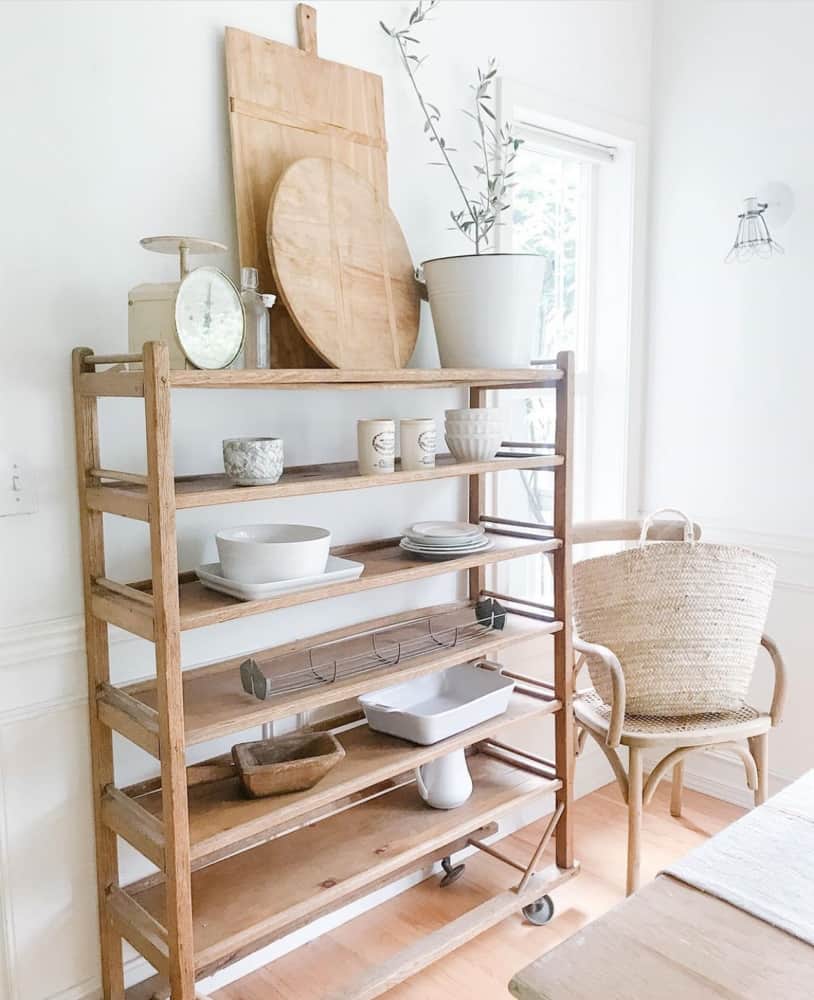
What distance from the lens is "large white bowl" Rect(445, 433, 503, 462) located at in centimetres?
190

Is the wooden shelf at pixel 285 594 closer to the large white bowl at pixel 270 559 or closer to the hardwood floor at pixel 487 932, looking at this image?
the large white bowl at pixel 270 559

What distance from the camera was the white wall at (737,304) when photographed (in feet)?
7.96

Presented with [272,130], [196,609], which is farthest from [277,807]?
[272,130]

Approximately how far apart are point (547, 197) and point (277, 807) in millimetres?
1982

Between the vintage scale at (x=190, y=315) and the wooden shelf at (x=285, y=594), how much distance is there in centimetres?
41

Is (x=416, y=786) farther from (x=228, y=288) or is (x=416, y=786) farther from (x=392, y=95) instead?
(x=392, y=95)

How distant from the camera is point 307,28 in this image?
1.80 m

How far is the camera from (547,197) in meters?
2.66

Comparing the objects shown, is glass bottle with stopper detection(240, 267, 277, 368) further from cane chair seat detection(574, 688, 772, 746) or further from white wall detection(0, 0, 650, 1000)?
cane chair seat detection(574, 688, 772, 746)

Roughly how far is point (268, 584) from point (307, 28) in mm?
1180

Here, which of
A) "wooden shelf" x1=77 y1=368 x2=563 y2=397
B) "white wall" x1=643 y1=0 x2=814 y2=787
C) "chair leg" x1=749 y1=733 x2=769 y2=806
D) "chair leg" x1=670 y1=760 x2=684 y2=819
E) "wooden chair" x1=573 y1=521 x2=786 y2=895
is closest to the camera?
"wooden shelf" x1=77 y1=368 x2=563 y2=397

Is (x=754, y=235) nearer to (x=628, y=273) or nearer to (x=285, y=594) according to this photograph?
(x=628, y=273)

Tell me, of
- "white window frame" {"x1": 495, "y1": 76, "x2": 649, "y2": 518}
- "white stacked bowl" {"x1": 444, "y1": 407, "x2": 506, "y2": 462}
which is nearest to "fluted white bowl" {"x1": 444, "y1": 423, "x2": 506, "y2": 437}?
"white stacked bowl" {"x1": 444, "y1": 407, "x2": 506, "y2": 462}

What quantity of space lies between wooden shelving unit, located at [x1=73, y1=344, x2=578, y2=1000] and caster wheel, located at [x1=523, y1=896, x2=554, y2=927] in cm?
6
